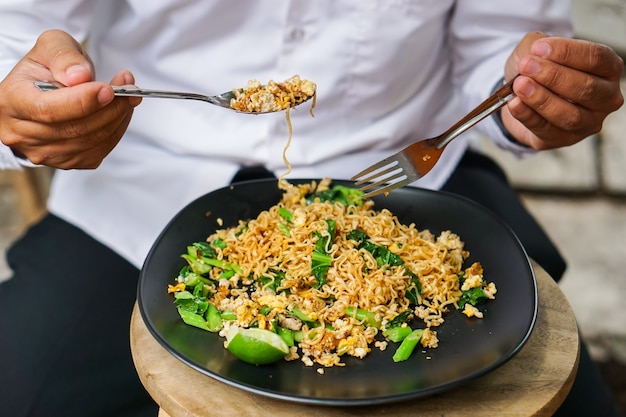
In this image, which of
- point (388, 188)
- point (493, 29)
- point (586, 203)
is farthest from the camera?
point (586, 203)

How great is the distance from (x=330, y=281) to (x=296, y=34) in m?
0.78

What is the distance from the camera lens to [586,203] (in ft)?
14.0

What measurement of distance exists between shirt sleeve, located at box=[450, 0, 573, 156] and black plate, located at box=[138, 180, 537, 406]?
46 centimetres

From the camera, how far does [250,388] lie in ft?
4.17

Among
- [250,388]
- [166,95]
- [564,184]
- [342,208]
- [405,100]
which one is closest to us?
[250,388]

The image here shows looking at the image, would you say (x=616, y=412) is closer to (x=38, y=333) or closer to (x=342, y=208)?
(x=342, y=208)

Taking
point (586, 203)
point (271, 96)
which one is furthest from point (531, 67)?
point (586, 203)

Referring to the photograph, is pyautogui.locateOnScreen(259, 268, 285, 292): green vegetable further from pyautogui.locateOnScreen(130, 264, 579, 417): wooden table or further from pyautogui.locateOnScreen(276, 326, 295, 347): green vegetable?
pyautogui.locateOnScreen(130, 264, 579, 417): wooden table

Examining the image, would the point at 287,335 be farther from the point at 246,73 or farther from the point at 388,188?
the point at 246,73

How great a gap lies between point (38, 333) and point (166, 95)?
788mm

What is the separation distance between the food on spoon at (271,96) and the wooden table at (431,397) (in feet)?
1.85

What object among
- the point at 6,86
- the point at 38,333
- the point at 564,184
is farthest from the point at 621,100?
the point at 564,184

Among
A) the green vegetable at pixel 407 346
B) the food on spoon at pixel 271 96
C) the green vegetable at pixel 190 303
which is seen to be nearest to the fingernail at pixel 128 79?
the food on spoon at pixel 271 96

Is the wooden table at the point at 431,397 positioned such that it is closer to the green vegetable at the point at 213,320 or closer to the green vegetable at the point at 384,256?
the green vegetable at the point at 213,320
